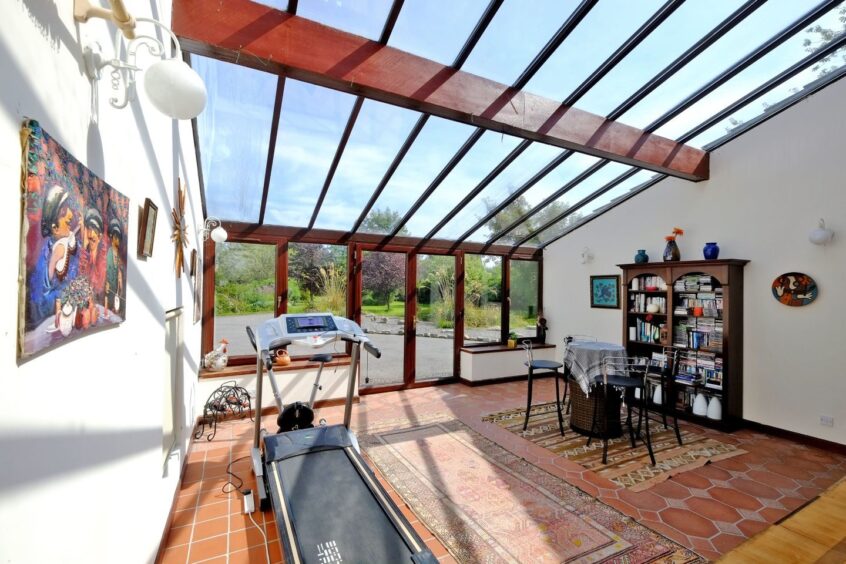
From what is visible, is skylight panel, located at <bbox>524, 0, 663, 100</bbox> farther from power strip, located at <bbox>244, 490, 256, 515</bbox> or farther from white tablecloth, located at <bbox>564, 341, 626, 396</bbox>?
power strip, located at <bbox>244, 490, 256, 515</bbox>

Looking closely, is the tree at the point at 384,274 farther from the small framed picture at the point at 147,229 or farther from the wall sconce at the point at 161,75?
the wall sconce at the point at 161,75

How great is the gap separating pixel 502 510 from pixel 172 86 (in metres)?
3.11

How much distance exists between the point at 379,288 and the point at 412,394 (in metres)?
1.71

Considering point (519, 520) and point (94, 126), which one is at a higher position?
point (94, 126)

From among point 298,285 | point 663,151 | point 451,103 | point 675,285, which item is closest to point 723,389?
point 675,285

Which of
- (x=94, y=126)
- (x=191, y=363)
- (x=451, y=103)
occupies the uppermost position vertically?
(x=451, y=103)

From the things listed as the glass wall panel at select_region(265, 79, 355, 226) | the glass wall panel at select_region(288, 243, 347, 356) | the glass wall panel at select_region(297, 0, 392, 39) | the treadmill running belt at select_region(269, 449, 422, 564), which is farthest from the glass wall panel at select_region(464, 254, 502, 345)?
the glass wall panel at select_region(297, 0, 392, 39)

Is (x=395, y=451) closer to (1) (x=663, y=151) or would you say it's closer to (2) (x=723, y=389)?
(2) (x=723, y=389)

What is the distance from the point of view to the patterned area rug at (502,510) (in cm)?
237

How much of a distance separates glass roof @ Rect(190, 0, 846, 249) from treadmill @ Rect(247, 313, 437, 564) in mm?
Answer: 1795

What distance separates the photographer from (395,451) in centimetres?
373

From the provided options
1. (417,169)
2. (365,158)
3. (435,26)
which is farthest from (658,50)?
(365,158)

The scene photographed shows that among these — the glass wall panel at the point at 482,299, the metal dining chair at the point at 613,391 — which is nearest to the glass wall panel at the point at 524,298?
the glass wall panel at the point at 482,299

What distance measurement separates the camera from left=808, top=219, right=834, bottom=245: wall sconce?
12.6 feet
